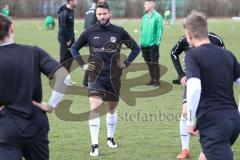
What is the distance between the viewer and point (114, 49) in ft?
26.6

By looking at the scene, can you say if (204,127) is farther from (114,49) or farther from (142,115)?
(142,115)

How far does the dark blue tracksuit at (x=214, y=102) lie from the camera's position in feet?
16.9

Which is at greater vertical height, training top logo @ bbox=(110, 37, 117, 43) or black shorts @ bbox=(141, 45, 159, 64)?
training top logo @ bbox=(110, 37, 117, 43)

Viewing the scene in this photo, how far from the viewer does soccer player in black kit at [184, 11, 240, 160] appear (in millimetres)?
5137

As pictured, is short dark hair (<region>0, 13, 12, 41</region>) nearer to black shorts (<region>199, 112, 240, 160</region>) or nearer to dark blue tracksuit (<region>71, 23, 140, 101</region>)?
black shorts (<region>199, 112, 240, 160</region>)

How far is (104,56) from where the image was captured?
806 centimetres

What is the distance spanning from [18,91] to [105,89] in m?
3.21

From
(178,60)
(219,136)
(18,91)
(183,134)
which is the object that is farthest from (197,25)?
(183,134)

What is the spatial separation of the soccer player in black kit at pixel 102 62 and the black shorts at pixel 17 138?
Result: 2.93 m

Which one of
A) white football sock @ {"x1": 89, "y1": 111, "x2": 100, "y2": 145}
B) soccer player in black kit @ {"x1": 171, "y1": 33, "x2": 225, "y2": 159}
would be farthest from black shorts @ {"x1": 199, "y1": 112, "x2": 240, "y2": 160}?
white football sock @ {"x1": 89, "y1": 111, "x2": 100, "y2": 145}

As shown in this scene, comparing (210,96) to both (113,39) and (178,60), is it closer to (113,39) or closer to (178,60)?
(178,60)

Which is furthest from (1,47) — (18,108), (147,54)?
(147,54)

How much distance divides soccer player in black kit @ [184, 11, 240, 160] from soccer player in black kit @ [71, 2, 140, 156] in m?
2.87

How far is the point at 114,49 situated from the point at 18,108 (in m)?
3.34
